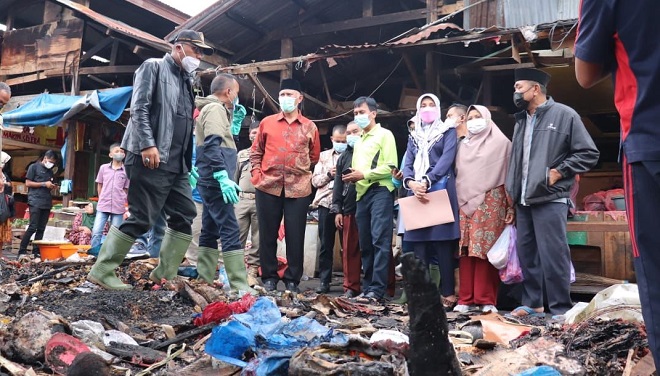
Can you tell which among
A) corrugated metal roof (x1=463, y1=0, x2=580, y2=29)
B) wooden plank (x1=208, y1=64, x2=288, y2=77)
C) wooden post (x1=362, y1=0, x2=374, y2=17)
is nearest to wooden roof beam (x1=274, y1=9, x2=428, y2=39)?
wooden post (x1=362, y1=0, x2=374, y2=17)

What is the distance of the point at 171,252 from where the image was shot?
5176 millimetres

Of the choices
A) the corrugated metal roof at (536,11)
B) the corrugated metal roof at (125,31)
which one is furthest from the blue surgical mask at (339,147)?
the corrugated metal roof at (125,31)

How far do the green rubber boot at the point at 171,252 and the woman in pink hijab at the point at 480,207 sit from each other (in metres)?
2.59

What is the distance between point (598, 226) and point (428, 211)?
6.34 ft

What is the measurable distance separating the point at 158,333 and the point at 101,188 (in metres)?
6.75

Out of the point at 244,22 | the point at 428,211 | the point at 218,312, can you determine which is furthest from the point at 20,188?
the point at 218,312

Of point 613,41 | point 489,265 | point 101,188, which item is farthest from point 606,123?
point 613,41

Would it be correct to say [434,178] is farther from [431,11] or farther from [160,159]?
→ [431,11]

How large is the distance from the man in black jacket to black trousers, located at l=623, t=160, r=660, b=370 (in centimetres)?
493

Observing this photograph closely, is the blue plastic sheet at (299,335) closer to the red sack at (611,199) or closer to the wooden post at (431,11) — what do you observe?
the red sack at (611,199)

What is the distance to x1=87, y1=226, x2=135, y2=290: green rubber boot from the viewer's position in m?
4.72

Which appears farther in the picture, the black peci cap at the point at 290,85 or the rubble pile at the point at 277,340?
the black peci cap at the point at 290,85

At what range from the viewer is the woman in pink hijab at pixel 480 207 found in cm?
543

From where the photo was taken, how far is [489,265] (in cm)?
547
